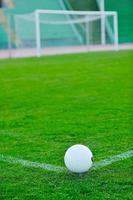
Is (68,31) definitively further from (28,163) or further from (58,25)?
(28,163)

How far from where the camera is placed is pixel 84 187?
4.24m

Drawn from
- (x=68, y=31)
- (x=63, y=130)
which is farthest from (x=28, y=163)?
(x=68, y=31)

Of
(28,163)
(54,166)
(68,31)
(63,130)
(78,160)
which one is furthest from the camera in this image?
(68,31)

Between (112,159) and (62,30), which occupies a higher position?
(112,159)

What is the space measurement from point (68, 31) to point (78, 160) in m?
30.5

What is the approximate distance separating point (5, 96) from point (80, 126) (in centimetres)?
385

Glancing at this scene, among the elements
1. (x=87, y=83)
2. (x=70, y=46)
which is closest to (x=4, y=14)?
(x=70, y=46)

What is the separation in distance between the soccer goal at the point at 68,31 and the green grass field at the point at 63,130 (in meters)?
15.0

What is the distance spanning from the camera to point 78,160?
14.3ft

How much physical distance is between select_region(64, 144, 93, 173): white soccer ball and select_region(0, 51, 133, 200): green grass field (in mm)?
101

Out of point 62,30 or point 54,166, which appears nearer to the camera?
point 54,166

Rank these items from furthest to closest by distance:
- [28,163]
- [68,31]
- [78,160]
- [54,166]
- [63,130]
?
1. [68,31]
2. [63,130]
3. [28,163]
4. [54,166]
5. [78,160]

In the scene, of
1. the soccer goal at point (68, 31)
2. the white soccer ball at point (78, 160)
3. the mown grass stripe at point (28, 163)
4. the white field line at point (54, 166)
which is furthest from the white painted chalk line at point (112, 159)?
the soccer goal at point (68, 31)

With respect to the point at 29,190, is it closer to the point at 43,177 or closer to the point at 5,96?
the point at 43,177
